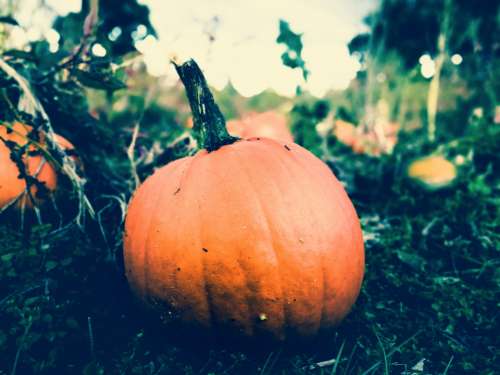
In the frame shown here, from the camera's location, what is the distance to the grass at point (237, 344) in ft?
4.19

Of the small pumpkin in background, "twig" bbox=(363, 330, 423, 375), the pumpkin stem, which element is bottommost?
"twig" bbox=(363, 330, 423, 375)

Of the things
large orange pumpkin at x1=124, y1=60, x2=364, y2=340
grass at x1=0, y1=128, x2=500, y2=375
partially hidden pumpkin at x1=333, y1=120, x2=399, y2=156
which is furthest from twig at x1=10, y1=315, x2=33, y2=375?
partially hidden pumpkin at x1=333, y1=120, x2=399, y2=156

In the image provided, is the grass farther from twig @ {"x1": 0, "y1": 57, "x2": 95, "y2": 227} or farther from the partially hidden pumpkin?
the partially hidden pumpkin

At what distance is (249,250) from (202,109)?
2.04 feet

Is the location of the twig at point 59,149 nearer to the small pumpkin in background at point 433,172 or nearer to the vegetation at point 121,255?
the vegetation at point 121,255

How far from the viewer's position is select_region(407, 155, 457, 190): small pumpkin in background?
8.38 feet

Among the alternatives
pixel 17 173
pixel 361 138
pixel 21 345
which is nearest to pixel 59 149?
pixel 17 173

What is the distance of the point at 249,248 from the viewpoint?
1.23 meters

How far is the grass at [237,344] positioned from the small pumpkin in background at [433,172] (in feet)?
1.85

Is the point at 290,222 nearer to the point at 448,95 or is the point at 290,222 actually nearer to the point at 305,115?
the point at 305,115

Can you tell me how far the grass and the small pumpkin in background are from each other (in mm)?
565

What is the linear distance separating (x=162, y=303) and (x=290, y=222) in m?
0.51

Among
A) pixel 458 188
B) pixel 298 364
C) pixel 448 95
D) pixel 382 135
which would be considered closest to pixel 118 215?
pixel 298 364

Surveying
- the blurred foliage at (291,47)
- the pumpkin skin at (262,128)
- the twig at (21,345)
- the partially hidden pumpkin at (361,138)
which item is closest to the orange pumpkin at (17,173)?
the twig at (21,345)
